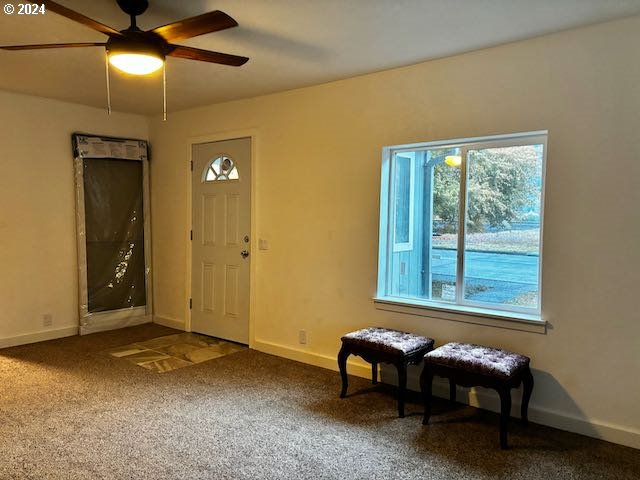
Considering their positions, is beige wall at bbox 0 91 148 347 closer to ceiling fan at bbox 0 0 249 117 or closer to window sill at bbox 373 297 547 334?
ceiling fan at bbox 0 0 249 117

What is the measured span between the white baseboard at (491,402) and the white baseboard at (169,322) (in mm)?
1542

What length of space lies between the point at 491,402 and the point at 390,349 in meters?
0.79

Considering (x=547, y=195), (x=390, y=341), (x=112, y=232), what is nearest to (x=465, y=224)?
(x=547, y=195)

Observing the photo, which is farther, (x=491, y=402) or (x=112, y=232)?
(x=112, y=232)

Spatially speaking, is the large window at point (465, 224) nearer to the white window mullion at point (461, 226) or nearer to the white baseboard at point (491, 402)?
the white window mullion at point (461, 226)

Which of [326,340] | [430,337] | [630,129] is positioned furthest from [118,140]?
[630,129]

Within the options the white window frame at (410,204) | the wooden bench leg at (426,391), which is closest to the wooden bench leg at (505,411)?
the wooden bench leg at (426,391)

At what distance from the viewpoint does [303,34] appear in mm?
2852

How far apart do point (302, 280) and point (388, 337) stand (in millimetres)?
1156

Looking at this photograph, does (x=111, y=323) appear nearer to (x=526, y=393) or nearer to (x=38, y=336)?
(x=38, y=336)

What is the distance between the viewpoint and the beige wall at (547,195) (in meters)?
2.67

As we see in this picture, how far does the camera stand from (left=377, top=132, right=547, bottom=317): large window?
309 centimetres

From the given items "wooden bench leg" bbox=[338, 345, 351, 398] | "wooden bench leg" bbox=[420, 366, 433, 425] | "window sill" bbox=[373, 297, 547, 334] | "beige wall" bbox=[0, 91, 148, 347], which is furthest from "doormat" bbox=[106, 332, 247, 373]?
"wooden bench leg" bbox=[420, 366, 433, 425]

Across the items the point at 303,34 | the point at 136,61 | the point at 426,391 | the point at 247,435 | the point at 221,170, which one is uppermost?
the point at 303,34
